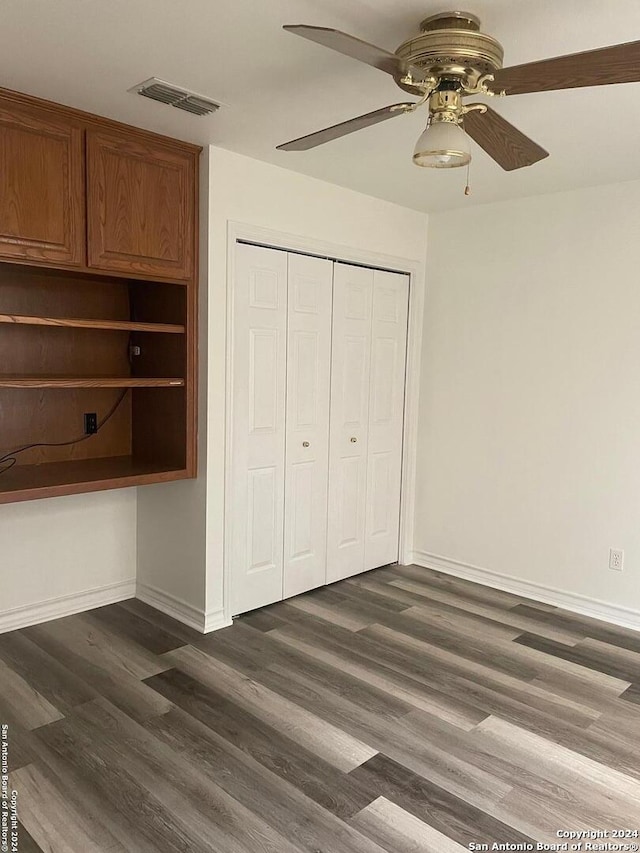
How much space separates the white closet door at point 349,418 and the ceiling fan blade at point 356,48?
6.67 ft

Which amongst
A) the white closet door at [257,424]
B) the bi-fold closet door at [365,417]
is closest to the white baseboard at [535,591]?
the bi-fold closet door at [365,417]

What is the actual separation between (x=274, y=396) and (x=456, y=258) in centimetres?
162

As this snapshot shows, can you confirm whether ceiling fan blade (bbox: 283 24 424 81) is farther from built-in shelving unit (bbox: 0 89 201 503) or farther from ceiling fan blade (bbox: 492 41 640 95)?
built-in shelving unit (bbox: 0 89 201 503)

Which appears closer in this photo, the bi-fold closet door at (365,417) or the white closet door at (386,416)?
the bi-fold closet door at (365,417)

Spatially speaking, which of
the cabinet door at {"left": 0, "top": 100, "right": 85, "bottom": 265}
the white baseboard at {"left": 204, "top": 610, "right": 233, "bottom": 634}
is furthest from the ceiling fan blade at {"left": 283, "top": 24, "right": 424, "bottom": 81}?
the white baseboard at {"left": 204, "top": 610, "right": 233, "bottom": 634}

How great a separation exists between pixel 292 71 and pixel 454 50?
67 cm

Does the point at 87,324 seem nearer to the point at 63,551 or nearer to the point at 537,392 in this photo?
the point at 63,551

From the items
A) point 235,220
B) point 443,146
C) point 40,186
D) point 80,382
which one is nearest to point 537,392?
point 235,220

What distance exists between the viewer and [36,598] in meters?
3.46

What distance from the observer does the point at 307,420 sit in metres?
3.83

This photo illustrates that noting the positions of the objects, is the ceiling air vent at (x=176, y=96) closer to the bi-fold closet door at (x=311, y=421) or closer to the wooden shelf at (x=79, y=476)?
the bi-fold closet door at (x=311, y=421)

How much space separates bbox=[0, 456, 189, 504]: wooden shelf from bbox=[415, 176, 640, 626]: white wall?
1.93m

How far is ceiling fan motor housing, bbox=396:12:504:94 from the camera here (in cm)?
183

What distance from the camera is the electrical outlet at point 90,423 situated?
347 centimetres
